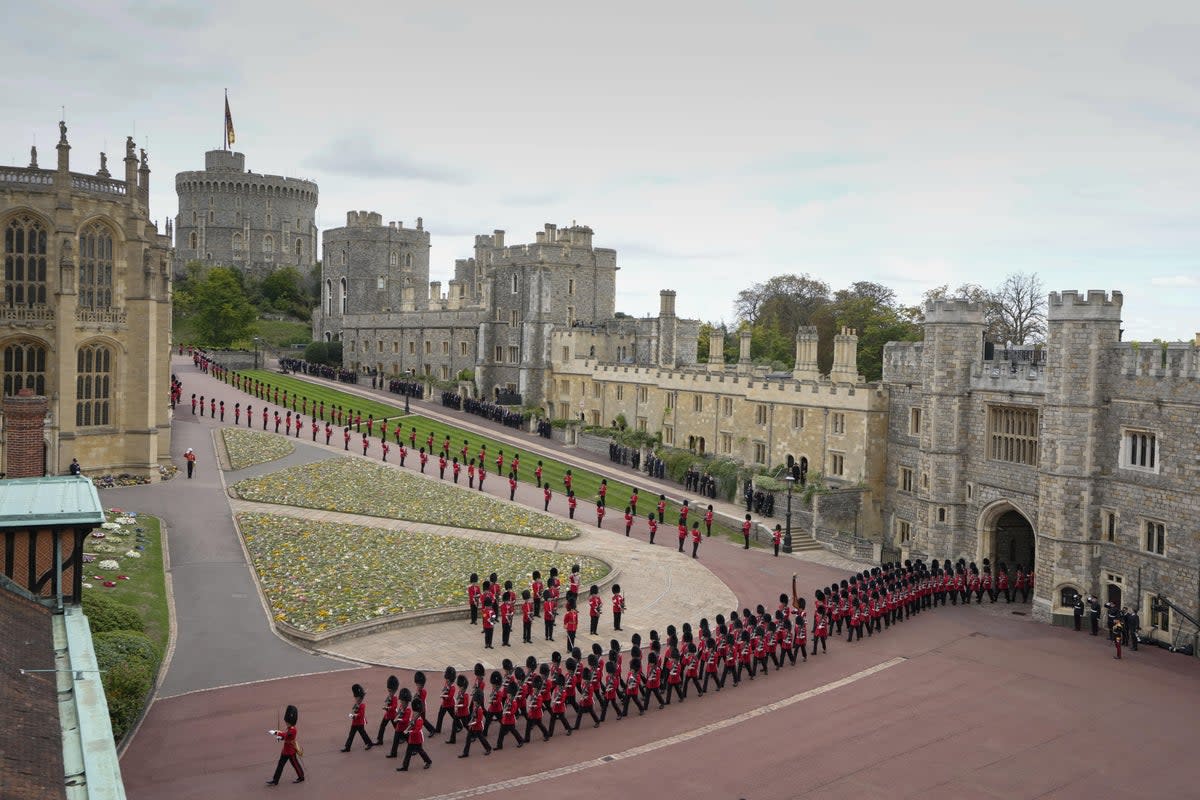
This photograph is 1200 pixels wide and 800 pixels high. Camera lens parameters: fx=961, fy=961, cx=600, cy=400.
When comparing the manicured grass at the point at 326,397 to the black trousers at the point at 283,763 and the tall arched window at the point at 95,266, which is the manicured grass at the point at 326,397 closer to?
the tall arched window at the point at 95,266

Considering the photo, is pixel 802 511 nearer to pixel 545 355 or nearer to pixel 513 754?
pixel 513 754

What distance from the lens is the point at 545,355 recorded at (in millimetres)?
66500

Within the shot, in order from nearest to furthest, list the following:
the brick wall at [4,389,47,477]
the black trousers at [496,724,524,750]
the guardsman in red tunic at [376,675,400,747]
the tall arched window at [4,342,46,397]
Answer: the guardsman in red tunic at [376,675,400,747]
the black trousers at [496,724,524,750]
the brick wall at [4,389,47,477]
the tall arched window at [4,342,46,397]

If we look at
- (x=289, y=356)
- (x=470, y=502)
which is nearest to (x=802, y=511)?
(x=470, y=502)

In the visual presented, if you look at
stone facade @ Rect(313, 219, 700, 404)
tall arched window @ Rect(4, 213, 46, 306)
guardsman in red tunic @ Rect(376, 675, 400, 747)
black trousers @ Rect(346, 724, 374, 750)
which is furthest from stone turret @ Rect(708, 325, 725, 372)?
black trousers @ Rect(346, 724, 374, 750)

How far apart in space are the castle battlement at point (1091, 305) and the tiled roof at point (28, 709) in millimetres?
27157

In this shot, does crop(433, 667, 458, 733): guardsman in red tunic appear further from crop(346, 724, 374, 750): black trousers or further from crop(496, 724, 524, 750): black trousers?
crop(346, 724, 374, 750): black trousers

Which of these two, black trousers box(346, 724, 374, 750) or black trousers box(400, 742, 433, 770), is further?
black trousers box(346, 724, 374, 750)

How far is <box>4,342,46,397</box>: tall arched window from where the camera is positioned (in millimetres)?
35531

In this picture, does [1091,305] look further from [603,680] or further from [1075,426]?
[603,680]

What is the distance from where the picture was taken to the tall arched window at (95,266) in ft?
121

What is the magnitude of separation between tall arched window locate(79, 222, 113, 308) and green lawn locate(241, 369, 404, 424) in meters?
16.0

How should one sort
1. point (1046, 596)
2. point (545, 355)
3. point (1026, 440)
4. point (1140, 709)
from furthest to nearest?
point (545, 355), point (1026, 440), point (1046, 596), point (1140, 709)

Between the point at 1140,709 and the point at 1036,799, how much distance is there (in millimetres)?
6273
